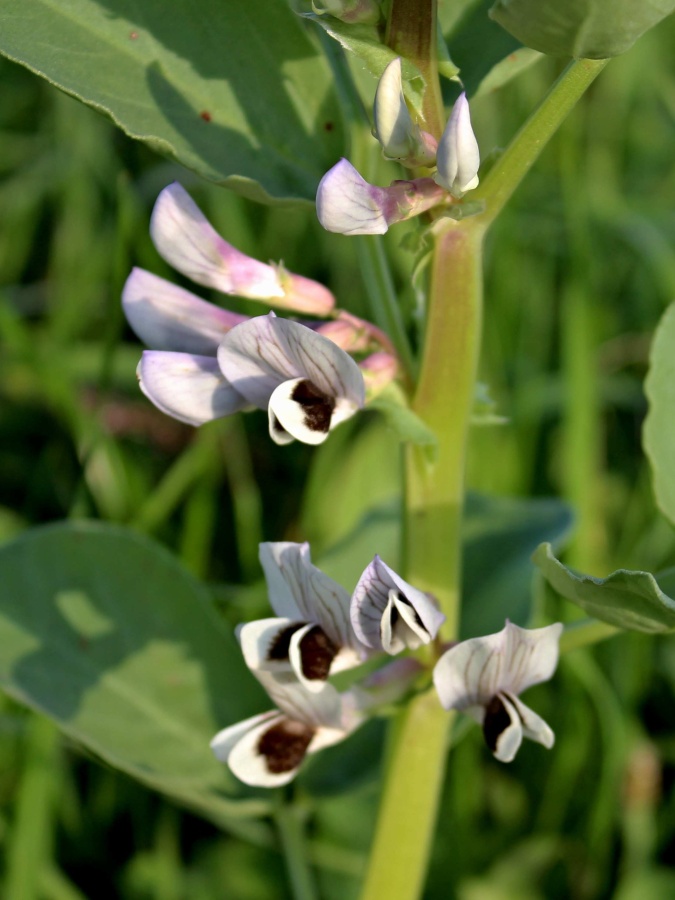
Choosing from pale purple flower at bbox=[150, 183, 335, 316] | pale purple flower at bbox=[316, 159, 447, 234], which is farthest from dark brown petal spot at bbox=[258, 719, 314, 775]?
pale purple flower at bbox=[316, 159, 447, 234]

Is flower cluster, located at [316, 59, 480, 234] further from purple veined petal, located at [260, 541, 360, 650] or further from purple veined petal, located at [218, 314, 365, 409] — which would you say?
purple veined petal, located at [260, 541, 360, 650]

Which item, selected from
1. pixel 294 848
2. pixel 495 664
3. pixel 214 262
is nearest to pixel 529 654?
pixel 495 664

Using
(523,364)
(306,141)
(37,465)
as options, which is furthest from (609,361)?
(306,141)

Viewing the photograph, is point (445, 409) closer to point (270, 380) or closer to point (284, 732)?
point (270, 380)

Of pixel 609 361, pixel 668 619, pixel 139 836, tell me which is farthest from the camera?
pixel 609 361

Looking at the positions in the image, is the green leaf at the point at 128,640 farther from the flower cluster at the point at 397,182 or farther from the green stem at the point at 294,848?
the flower cluster at the point at 397,182

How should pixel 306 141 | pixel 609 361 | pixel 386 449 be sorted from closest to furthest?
1. pixel 306 141
2. pixel 386 449
3. pixel 609 361

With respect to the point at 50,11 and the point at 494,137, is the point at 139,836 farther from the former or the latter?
the point at 494,137
